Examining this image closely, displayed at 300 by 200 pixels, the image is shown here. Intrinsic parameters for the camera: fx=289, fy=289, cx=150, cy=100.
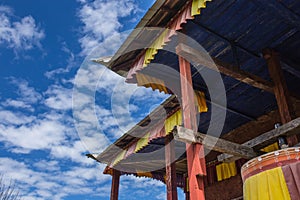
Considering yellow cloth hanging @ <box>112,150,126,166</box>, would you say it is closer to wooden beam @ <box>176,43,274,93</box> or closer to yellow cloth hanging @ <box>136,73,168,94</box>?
yellow cloth hanging @ <box>136,73,168,94</box>

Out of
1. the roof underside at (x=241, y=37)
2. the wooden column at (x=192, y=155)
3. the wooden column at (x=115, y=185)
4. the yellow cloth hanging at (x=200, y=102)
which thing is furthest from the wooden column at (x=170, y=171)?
the wooden column at (x=192, y=155)

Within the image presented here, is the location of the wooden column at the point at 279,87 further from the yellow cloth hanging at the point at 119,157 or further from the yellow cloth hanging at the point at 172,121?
the yellow cloth hanging at the point at 119,157

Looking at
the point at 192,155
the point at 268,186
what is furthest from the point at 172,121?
the point at 268,186

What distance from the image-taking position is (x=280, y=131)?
3.96 meters

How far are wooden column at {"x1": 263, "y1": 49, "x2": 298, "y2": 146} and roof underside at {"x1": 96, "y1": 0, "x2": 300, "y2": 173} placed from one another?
194mm

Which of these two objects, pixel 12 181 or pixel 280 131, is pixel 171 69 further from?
pixel 12 181

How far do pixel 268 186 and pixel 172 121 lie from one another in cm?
458

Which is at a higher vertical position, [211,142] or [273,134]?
[273,134]

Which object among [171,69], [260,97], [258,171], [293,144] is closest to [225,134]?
[260,97]

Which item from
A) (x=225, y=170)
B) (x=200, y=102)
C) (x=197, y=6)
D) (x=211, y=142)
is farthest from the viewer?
(x=225, y=170)

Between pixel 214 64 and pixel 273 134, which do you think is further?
pixel 214 64

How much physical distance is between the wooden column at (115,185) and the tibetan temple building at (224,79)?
171 centimetres

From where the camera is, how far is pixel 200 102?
5.88 meters

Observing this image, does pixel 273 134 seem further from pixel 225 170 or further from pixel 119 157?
pixel 119 157
